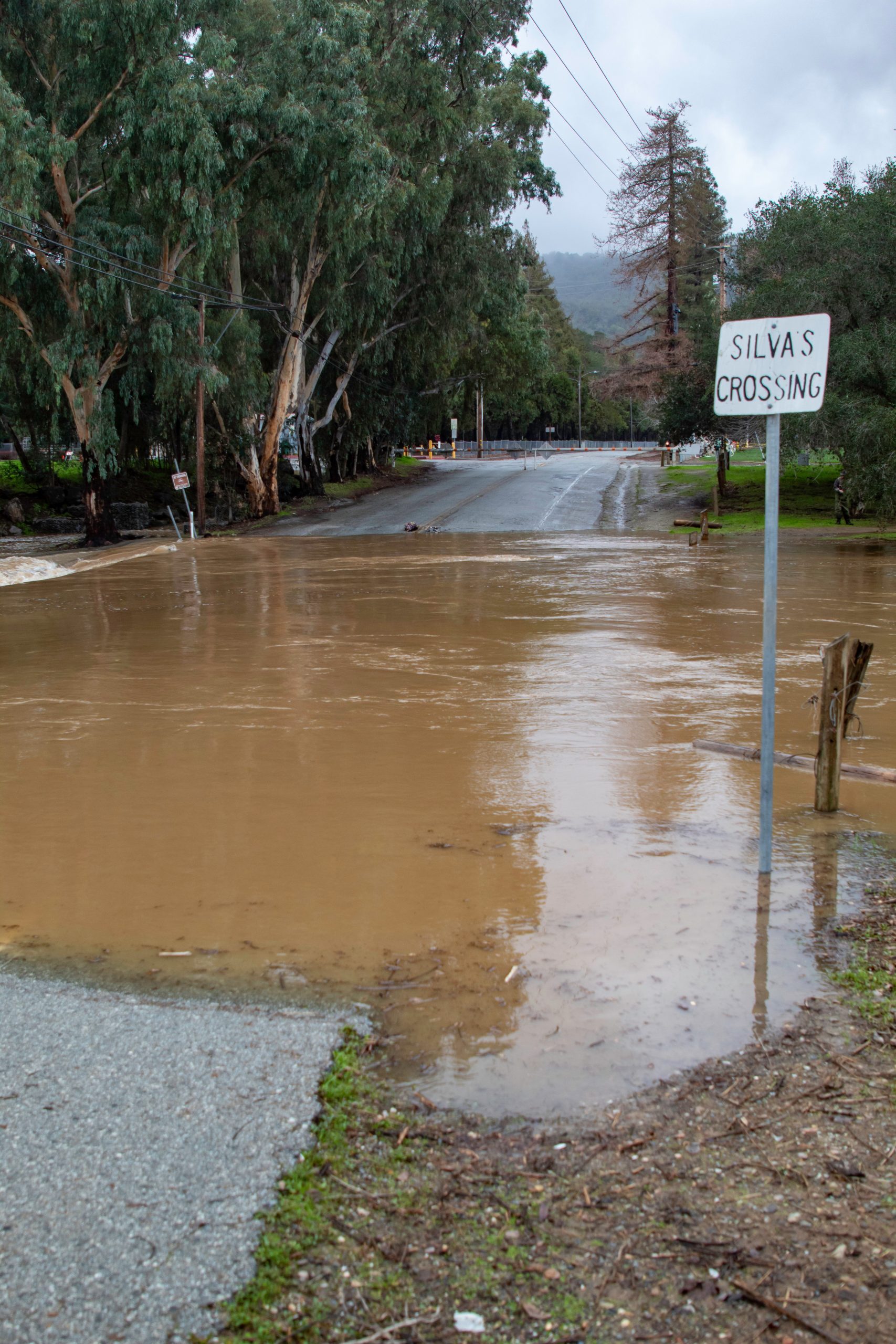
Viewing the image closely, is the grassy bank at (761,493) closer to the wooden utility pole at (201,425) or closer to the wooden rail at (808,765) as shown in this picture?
the wooden utility pole at (201,425)

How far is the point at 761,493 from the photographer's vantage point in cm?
4375

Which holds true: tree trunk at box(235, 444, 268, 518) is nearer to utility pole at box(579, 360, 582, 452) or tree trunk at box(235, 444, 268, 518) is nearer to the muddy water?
the muddy water

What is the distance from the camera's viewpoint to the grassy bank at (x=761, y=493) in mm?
36969

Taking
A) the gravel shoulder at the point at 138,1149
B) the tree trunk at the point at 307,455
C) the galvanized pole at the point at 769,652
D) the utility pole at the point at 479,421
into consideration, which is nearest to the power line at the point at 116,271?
the tree trunk at the point at 307,455

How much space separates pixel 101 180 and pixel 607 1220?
36347 millimetres

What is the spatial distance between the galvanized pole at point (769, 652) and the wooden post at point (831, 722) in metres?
0.67

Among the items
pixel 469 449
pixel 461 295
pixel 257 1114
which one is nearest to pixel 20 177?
pixel 461 295

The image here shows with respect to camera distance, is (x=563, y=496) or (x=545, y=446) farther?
(x=545, y=446)

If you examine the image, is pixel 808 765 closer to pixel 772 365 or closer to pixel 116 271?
pixel 772 365

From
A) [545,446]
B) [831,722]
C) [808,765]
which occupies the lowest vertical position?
[808,765]

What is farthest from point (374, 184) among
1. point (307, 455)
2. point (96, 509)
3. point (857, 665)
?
point (857, 665)

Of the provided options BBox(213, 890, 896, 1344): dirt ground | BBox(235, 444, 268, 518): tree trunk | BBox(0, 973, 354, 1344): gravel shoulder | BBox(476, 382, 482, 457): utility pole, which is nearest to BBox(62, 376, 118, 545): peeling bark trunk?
BBox(235, 444, 268, 518): tree trunk

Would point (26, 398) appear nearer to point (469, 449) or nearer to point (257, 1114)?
point (257, 1114)

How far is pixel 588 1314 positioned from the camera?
9.41 feet
